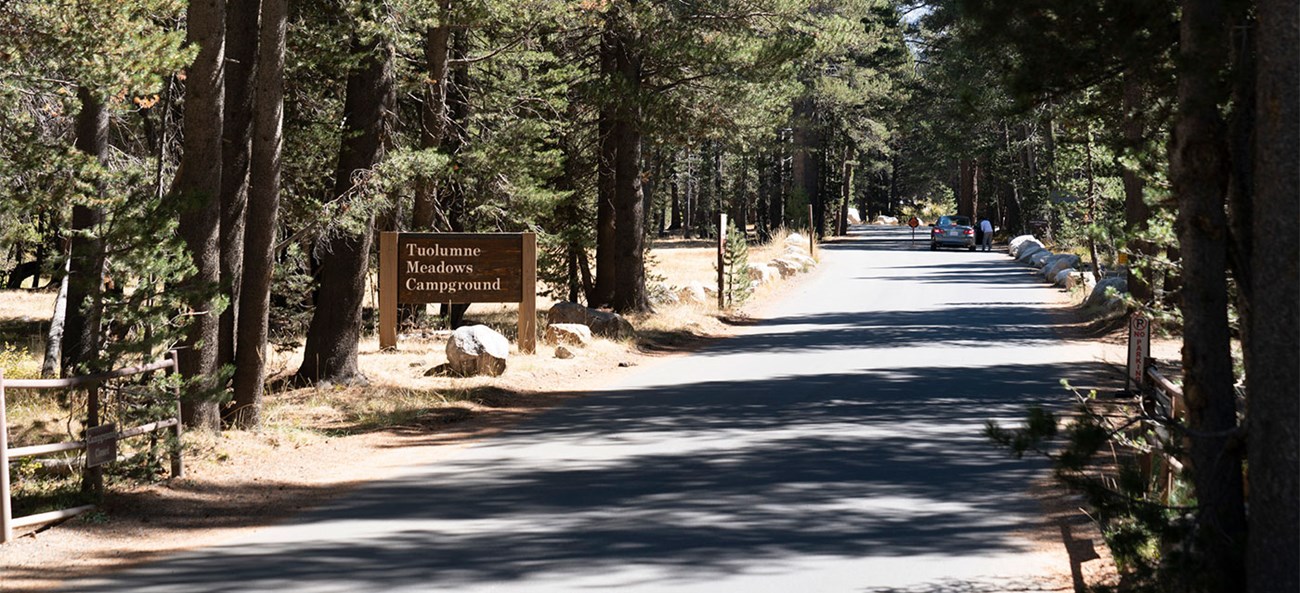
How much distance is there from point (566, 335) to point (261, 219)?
8.57 meters

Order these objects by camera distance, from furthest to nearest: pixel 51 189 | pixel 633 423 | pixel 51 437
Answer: pixel 633 423
pixel 51 437
pixel 51 189

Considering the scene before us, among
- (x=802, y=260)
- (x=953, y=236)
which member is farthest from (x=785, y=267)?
(x=953, y=236)

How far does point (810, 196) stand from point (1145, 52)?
6081cm

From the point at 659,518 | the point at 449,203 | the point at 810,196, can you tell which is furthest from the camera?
the point at 810,196

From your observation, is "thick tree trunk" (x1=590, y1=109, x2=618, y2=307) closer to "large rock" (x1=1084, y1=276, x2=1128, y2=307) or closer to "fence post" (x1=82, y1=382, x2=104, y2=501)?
"large rock" (x1=1084, y1=276, x2=1128, y2=307)

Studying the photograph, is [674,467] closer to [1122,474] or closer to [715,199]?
[1122,474]

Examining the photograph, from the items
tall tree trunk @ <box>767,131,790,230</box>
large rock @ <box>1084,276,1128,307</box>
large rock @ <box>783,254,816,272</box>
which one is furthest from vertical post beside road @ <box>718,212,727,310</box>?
tall tree trunk @ <box>767,131,790,230</box>

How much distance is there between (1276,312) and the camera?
6652mm

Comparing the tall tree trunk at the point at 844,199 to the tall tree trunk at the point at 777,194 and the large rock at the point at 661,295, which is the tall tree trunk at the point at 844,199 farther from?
the large rock at the point at 661,295

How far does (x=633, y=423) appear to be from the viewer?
15.7 metres

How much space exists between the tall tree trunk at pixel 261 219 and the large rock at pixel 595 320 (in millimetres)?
10155

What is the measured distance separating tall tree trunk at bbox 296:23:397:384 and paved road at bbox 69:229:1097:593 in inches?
129

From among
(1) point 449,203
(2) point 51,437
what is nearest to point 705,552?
(2) point 51,437

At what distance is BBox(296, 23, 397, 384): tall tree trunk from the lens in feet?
60.6
